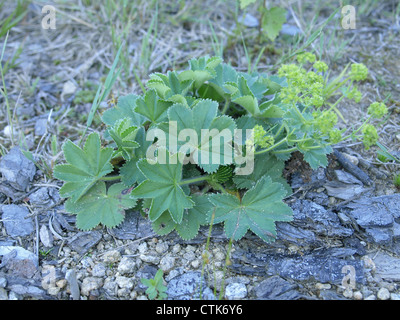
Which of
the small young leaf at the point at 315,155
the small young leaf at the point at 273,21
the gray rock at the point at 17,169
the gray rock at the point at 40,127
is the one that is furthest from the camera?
the small young leaf at the point at 273,21

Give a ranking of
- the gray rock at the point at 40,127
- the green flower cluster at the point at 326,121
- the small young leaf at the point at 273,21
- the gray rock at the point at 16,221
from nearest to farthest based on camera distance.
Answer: the green flower cluster at the point at 326,121 < the gray rock at the point at 16,221 < the gray rock at the point at 40,127 < the small young leaf at the point at 273,21

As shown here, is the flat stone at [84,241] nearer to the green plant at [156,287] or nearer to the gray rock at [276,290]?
the green plant at [156,287]

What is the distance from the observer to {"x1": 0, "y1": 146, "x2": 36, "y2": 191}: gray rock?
2688 mm

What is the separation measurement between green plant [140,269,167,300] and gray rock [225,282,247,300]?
342 millimetres

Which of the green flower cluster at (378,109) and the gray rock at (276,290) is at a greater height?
the green flower cluster at (378,109)

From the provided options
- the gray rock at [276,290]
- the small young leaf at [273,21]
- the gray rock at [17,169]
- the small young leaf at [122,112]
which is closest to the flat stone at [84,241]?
the gray rock at [17,169]

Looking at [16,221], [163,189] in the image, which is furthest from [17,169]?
[163,189]

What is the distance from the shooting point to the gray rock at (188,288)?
2.17 metres

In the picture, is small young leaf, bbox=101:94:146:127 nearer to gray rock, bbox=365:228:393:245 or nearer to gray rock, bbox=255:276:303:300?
gray rock, bbox=255:276:303:300

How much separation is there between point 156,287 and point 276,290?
0.65m

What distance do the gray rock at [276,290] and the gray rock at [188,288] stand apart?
0.27 metres

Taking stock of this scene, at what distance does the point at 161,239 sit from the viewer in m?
2.46

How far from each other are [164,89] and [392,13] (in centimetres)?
271
